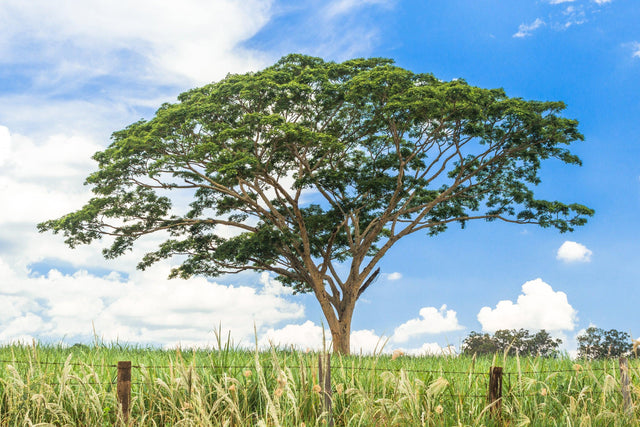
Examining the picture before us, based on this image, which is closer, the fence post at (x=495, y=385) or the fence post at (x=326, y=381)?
the fence post at (x=326, y=381)

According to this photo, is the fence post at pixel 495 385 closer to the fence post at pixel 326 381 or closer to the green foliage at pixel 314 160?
the fence post at pixel 326 381

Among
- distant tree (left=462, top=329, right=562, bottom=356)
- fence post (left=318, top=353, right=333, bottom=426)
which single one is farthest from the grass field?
distant tree (left=462, top=329, right=562, bottom=356)

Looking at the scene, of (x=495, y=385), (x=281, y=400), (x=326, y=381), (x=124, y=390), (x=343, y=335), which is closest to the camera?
(x=326, y=381)

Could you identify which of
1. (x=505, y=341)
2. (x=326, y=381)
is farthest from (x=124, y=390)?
(x=505, y=341)

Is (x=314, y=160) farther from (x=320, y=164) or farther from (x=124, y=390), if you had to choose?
(x=124, y=390)

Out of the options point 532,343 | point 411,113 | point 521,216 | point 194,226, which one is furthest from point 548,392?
point 532,343

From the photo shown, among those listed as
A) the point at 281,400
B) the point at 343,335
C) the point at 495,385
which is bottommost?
the point at 281,400

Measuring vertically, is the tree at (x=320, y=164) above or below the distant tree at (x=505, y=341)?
above

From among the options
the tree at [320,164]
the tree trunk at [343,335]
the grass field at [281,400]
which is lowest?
the grass field at [281,400]

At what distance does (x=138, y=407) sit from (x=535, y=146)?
16493mm

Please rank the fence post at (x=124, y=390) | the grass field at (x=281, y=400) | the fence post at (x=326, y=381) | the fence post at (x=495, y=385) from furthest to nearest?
the fence post at (x=495, y=385) < the fence post at (x=124, y=390) < the grass field at (x=281, y=400) < the fence post at (x=326, y=381)

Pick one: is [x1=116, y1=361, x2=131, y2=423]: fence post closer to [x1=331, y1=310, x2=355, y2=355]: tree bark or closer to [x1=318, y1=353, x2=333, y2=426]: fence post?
[x1=318, y1=353, x2=333, y2=426]: fence post

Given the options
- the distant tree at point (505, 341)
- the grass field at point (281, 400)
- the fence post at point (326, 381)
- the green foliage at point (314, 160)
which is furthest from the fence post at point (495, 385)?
the distant tree at point (505, 341)

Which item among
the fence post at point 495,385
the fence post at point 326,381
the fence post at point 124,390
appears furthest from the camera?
the fence post at point 495,385
